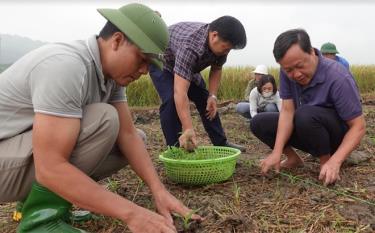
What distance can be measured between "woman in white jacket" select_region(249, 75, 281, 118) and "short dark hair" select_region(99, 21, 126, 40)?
11.8ft

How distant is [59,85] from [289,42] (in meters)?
1.39

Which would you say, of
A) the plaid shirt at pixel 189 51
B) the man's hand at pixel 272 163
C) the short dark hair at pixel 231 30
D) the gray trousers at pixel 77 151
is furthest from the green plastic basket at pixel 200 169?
the short dark hair at pixel 231 30

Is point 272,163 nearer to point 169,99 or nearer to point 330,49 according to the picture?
point 169,99

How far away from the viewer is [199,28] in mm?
3354

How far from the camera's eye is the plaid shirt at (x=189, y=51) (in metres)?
3.17

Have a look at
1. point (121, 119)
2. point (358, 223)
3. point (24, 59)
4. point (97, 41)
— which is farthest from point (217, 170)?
point (24, 59)

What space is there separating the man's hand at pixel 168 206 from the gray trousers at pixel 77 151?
34 centimetres

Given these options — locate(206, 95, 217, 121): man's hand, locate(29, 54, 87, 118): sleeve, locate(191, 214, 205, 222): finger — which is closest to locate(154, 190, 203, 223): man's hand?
locate(191, 214, 205, 222): finger

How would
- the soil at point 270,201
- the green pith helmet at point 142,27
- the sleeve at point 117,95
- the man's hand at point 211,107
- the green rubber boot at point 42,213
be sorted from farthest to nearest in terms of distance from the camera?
the man's hand at point 211,107 < the sleeve at point 117,95 < the soil at point 270,201 < the green rubber boot at point 42,213 < the green pith helmet at point 142,27

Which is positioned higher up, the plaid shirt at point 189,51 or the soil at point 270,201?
the plaid shirt at point 189,51

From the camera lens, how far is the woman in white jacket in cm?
538

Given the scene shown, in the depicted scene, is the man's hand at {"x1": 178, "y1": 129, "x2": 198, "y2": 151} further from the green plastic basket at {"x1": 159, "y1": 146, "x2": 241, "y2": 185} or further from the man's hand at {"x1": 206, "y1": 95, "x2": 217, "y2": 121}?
the man's hand at {"x1": 206, "y1": 95, "x2": 217, "y2": 121}

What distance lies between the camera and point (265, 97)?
17.8ft

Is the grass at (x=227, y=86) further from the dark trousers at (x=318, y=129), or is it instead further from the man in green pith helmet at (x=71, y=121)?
the man in green pith helmet at (x=71, y=121)
